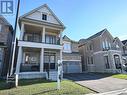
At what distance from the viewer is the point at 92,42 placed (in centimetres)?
3216

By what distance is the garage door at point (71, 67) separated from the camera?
26.0 m

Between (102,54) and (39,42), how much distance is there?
16271mm

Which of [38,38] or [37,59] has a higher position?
[38,38]

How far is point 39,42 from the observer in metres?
18.1

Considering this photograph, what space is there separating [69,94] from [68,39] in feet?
62.7

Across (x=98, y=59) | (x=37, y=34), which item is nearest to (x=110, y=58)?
(x=98, y=59)

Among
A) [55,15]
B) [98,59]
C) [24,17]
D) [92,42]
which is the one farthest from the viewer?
[92,42]

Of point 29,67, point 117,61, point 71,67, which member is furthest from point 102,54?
point 29,67

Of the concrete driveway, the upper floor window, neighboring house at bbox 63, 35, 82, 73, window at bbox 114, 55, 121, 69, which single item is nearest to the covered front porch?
neighboring house at bbox 63, 35, 82, 73

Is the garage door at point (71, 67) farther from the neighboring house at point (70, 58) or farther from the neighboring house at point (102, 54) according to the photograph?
the neighboring house at point (102, 54)

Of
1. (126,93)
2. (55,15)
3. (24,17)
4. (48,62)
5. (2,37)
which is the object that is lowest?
(126,93)

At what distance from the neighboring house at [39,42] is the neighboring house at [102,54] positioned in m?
11.7

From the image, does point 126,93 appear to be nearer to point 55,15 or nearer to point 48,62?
point 48,62

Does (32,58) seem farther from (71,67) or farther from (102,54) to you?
(102,54)
